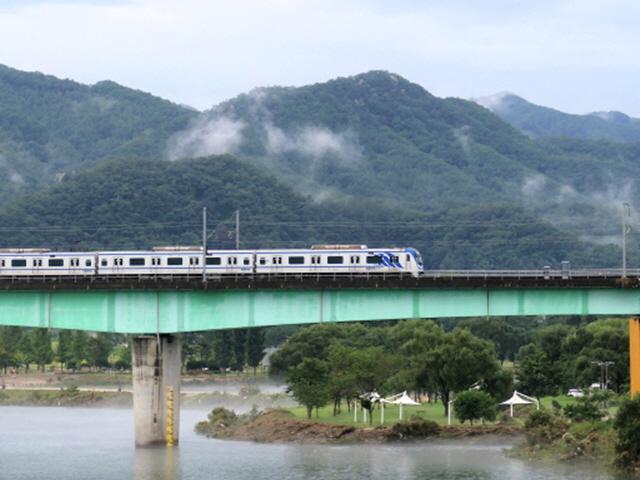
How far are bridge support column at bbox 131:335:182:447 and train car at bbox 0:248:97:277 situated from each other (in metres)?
14.3

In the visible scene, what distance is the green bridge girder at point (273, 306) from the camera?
92.4m

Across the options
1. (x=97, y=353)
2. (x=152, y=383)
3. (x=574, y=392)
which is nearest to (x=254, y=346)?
(x=97, y=353)

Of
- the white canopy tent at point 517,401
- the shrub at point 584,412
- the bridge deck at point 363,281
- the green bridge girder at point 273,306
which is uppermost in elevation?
the bridge deck at point 363,281

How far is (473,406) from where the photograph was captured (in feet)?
345

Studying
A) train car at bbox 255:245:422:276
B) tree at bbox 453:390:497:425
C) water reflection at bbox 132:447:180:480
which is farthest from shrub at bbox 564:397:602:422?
water reflection at bbox 132:447:180:480

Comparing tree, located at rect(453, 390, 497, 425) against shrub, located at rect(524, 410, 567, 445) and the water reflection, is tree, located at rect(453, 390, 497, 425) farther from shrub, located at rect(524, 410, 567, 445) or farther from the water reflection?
the water reflection

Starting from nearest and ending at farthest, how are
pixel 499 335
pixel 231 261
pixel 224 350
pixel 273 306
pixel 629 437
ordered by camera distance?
pixel 629 437
pixel 273 306
pixel 231 261
pixel 224 350
pixel 499 335

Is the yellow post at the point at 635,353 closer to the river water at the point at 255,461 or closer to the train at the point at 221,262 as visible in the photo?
the river water at the point at 255,461

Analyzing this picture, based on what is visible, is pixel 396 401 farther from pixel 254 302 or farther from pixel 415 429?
pixel 254 302

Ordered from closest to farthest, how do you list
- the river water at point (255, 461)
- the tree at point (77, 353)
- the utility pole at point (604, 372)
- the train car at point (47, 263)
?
the river water at point (255, 461) < the train car at point (47, 263) < the utility pole at point (604, 372) < the tree at point (77, 353)

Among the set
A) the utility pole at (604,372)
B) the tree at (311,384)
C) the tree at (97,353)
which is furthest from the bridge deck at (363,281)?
the tree at (97,353)

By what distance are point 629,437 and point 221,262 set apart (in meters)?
36.9

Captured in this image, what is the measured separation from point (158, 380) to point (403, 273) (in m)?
18.2

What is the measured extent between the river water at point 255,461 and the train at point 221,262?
40.2 feet
